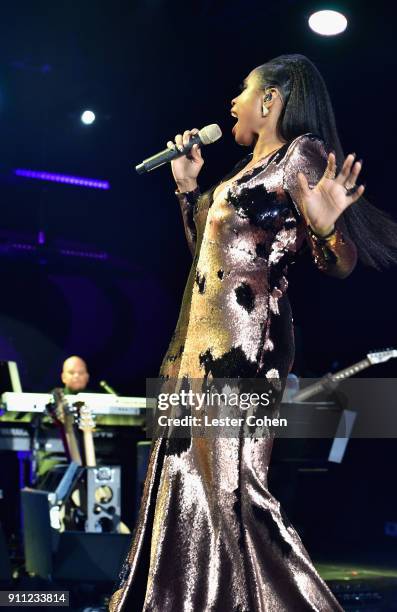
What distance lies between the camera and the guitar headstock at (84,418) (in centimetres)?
588

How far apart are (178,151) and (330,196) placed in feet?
2.20

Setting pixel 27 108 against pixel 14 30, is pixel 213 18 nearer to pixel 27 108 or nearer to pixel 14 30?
pixel 14 30

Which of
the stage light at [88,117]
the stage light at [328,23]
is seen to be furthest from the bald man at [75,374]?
the stage light at [328,23]

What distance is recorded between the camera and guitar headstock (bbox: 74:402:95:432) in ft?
19.3

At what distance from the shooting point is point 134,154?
7.18 meters

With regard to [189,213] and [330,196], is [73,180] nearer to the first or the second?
[189,213]

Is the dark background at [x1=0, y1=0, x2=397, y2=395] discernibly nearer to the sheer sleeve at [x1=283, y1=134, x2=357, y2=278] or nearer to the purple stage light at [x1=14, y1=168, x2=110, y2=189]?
the purple stage light at [x1=14, y1=168, x2=110, y2=189]

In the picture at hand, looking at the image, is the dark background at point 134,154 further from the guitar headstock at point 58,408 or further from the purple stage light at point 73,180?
the guitar headstock at point 58,408

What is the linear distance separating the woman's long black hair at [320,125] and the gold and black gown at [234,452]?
13cm

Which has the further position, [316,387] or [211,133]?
[316,387]

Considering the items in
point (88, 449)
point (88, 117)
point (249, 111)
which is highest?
point (88, 117)

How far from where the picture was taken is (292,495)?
22.1 ft

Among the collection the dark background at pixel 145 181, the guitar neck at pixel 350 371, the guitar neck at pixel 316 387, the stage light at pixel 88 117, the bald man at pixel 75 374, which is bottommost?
the guitar neck at pixel 316 387

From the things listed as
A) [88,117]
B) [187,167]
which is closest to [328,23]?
[88,117]
